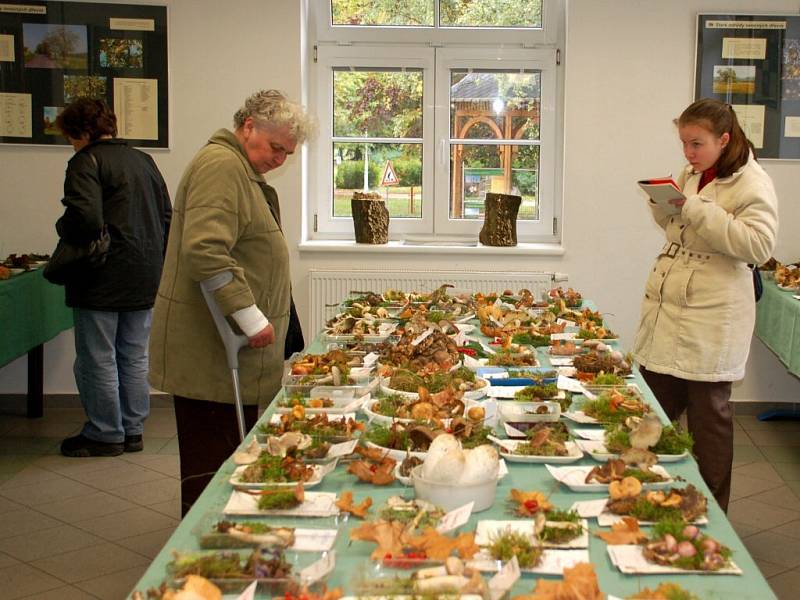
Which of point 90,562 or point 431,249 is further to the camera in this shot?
point 431,249

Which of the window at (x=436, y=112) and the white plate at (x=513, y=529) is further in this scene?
the window at (x=436, y=112)

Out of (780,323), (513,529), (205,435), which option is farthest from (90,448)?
(513,529)

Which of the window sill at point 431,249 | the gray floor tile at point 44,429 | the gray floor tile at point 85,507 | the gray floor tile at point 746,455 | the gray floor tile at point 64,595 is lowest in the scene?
the gray floor tile at point 64,595

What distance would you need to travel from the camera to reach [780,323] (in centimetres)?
454

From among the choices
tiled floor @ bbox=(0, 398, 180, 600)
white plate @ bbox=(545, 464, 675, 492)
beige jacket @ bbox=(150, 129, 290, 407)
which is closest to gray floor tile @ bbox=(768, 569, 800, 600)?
white plate @ bbox=(545, 464, 675, 492)

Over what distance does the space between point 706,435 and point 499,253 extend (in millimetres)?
2411

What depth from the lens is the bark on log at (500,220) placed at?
5344mm

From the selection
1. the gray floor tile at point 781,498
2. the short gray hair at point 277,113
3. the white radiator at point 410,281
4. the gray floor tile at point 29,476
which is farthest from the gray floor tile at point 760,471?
the gray floor tile at point 29,476

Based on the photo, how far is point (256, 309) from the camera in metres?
2.80

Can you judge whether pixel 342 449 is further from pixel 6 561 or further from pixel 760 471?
pixel 760 471

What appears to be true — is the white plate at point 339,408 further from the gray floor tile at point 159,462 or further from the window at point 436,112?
the window at point 436,112

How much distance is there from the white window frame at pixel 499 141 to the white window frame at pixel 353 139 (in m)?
0.05

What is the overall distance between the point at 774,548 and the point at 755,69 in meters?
2.68

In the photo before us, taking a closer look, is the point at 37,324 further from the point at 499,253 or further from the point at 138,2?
the point at 499,253
